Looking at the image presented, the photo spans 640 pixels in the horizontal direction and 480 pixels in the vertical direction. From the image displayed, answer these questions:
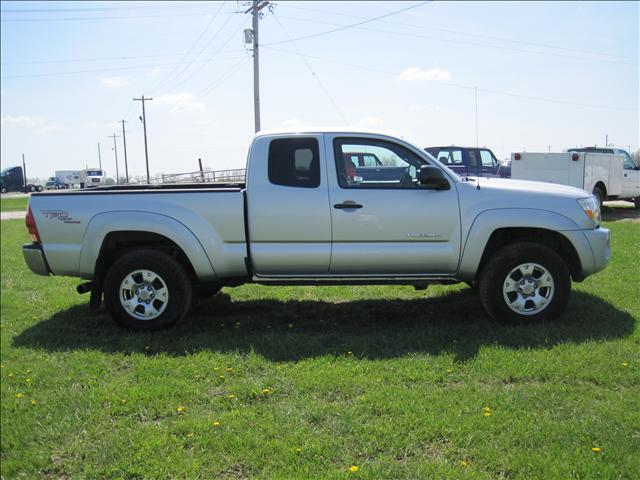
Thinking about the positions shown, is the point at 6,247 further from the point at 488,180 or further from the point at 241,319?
the point at 488,180

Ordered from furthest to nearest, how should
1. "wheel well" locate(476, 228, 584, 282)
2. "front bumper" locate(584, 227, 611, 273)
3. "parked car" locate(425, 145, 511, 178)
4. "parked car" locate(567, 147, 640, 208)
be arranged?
"parked car" locate(425, 145, 511, 178)
"parked car" locate(567, 147, 640, 208)
"wheel well" locate(476, 228, 584, 282)
"front bumper" locate(584, 227, 611, 273)

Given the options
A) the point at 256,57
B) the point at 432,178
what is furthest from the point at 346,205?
the point at 256,57

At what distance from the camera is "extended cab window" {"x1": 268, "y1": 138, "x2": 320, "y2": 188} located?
5625mm

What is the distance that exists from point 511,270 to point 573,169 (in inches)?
441

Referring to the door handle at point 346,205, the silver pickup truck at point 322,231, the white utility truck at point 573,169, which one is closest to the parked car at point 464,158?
the white utility truck at point 573,169

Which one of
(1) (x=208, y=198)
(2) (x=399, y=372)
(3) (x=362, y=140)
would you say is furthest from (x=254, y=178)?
(2) (x=399, y=372)

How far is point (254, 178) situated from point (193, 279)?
4.46ft

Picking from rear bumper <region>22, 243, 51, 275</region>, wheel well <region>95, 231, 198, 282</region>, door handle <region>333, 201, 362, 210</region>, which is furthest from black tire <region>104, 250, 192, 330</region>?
door handle <region>333, 201, 362, 210</region>

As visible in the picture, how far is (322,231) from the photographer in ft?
18.2

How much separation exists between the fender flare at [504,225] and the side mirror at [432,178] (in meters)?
0.45

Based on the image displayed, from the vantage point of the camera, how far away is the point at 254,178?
562 centimetres

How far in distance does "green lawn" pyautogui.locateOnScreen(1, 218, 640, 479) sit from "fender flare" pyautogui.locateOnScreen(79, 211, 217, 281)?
2.48 feet

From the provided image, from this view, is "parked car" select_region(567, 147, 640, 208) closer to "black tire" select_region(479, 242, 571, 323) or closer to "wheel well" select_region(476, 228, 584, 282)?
"wheel well" select_region(476, 228, 584, 282)

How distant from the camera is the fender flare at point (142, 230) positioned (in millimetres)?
5570
